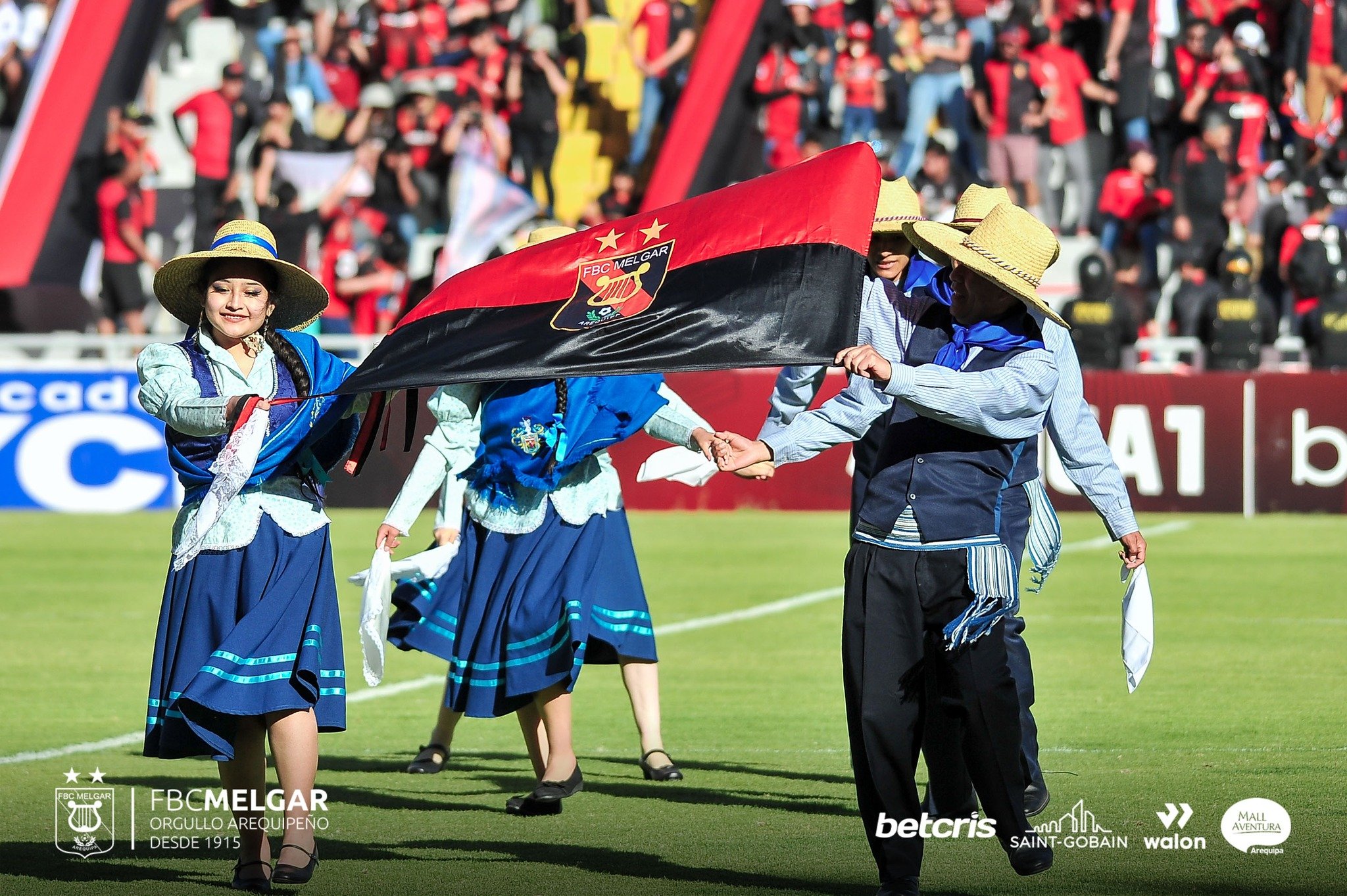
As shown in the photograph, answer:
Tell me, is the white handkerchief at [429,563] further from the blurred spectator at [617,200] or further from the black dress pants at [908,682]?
the blurred spectator at [617,200]

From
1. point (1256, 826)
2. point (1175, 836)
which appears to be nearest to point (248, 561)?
point (1175, 836)

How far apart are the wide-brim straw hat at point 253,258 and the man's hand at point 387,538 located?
0.85m

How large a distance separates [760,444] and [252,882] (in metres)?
1.97

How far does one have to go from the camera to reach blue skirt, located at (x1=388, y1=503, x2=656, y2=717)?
769 centimetres

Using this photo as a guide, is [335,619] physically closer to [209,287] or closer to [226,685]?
[226,685]

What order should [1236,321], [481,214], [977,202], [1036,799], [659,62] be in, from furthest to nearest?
[659,62], [481,214], [1236,321], [977,202], [1036,799]

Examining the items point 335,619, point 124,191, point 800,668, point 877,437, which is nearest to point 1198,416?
point 800,668

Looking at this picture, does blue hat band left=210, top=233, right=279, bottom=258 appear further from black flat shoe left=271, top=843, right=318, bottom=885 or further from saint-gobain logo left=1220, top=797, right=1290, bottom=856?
saint-gobain logo left=1220, top=797, right=1290, bottom=856

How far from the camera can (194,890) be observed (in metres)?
6.42

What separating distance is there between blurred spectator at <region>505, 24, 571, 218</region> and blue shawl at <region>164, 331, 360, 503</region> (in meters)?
16.8

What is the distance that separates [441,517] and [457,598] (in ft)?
1.04

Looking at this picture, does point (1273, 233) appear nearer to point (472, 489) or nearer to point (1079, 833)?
point (472, 489)

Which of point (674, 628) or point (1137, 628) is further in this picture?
point (674, 628)

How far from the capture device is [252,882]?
6.36 metres
